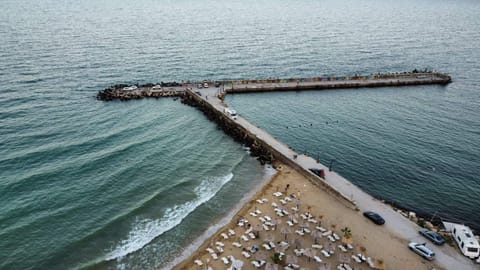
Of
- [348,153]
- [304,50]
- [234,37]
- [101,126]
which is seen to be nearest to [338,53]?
[304,50]

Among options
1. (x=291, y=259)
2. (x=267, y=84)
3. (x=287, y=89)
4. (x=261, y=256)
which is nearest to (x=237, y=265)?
(x=261, y=256)

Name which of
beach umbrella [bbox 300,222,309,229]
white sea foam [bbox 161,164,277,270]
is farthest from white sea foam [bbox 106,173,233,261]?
beach umbrella [bbox 300,222,309,229]

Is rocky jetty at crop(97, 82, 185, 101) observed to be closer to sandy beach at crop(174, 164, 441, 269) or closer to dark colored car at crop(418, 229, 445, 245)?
sandy beach at crop(174, 164, 441, 269)

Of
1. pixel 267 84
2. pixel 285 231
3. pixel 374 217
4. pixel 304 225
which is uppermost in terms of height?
pixel 267 84

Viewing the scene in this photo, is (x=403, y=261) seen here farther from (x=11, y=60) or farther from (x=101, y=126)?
(x=11, y=60)

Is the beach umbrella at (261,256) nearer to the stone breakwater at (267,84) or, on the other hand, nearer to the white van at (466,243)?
the white van at (466,243)

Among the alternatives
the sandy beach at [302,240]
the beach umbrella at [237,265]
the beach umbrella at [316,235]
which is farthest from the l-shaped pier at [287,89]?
the beach umbrella at [237,265]

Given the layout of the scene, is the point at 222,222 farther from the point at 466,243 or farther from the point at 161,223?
the point at 466,243
